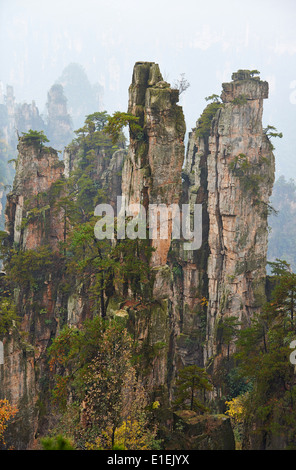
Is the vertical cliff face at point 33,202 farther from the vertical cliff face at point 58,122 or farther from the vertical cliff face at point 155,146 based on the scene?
the vertical cliff face at point 58,122

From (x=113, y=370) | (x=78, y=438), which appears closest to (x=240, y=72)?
(x=113, y=370)

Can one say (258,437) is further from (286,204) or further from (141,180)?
(286,204)

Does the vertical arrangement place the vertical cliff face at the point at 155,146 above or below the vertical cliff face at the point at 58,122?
below

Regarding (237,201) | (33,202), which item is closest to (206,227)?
(237,201)

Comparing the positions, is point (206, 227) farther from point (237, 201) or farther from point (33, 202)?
point (33, 202)

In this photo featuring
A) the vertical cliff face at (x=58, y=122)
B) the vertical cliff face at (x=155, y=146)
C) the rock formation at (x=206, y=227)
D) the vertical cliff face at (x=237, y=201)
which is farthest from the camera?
the vertical cliff face at (x=58, y=122)

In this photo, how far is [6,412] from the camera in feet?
59.8

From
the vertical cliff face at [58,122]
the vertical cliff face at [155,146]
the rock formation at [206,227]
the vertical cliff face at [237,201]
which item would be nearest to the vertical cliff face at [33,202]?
the rock formation at [206,227]

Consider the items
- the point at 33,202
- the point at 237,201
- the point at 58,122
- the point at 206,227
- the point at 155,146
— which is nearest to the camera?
the point at 155,146

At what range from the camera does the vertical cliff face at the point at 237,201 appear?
116ft

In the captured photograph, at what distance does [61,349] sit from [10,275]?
1114 cm

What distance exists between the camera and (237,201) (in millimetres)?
35438

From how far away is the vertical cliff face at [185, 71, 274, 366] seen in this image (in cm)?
3538

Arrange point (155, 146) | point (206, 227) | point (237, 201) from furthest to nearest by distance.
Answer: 1. point (206, 227)
2. point (237, 201)
3. point (155, 146)
